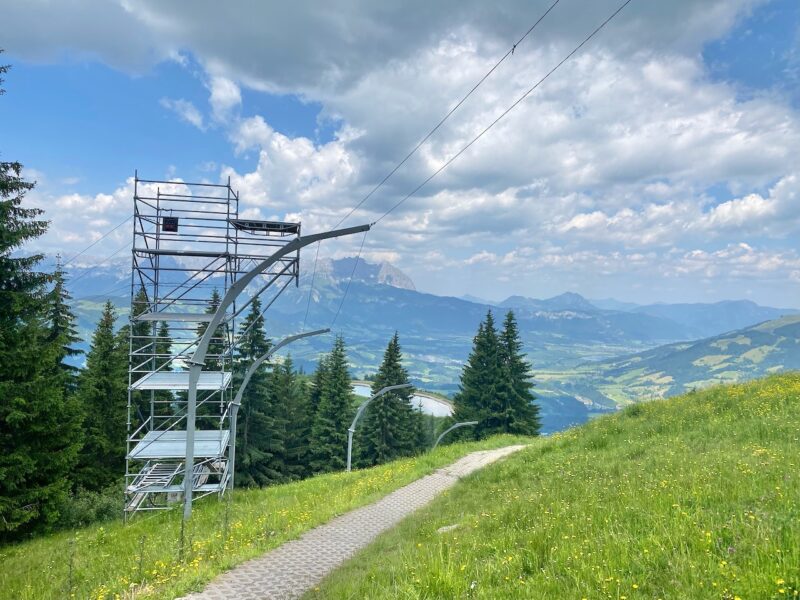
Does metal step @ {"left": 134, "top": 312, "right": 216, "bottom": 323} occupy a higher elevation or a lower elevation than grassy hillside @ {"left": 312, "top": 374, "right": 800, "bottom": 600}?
higher

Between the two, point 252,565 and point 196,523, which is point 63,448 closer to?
A: point 196,523

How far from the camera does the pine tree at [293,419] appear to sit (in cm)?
4516

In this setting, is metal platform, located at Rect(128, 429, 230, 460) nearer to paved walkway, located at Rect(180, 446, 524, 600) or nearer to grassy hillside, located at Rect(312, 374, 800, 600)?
paved walkway, located at Rect(180, 446, 524, 600)

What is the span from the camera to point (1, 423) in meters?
16.6

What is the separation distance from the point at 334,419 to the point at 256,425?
9184mm

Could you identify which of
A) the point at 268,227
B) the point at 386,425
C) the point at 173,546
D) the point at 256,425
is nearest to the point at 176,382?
the point at 268,227

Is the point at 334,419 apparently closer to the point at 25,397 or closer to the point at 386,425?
the point at 386,425

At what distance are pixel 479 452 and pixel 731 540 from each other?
20.9 m

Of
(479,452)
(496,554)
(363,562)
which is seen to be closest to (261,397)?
(479,452)

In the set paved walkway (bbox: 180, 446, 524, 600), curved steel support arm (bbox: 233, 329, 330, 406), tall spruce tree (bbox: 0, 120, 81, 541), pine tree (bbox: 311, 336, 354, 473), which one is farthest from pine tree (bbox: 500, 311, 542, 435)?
tall spruce tree (bbox: 0, 120, 81, 541)

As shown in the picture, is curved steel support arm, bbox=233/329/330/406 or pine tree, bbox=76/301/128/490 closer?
curved steel support arm, bbox=233/329/330/406

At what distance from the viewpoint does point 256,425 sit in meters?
38.8

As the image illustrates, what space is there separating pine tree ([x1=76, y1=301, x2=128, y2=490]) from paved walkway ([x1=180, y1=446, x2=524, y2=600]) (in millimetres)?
22710

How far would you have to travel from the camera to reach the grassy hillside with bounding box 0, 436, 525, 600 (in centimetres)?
884
